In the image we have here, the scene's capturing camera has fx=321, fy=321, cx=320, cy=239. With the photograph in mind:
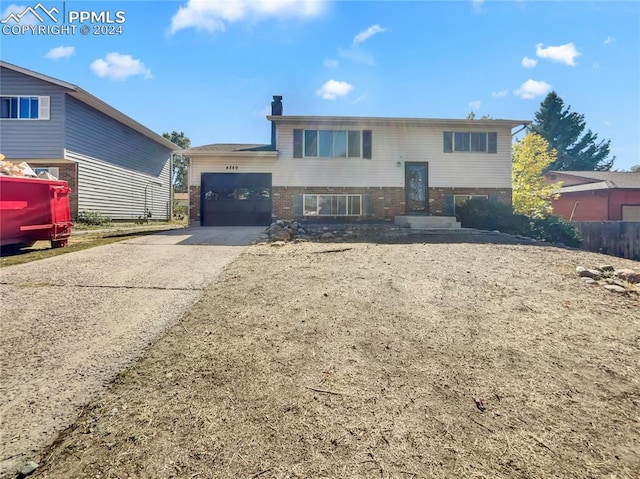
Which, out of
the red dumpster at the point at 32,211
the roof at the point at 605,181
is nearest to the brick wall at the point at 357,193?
the red dumpster at the point at 32,211

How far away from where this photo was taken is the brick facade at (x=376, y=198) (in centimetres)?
1525

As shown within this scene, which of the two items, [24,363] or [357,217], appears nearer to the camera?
[24,363]

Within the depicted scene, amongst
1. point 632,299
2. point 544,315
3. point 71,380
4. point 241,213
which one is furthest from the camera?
point 241,213

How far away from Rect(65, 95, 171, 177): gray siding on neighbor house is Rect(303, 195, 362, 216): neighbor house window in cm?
1045

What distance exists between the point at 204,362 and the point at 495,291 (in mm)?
3983

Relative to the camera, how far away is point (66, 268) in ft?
17.9

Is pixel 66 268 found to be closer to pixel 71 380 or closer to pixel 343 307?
pixel 71 380

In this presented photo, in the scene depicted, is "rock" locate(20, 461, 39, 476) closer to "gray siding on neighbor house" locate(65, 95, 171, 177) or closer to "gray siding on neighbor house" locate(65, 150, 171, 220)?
"gray siding on neighbor house" locate(65, 150, 171, 220)

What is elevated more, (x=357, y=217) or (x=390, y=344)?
(x=357, y=217)

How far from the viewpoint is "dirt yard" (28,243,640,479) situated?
178 cm

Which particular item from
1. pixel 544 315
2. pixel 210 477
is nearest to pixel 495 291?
pixel 544 315

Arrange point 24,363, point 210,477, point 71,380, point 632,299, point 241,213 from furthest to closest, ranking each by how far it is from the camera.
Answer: point 241,213, point 632,299, point 24,363, point 71,380, point 210,477

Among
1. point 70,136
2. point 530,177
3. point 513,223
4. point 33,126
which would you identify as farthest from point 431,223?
point 33,126

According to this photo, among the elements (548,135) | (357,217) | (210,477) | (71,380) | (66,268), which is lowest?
(210,477)
